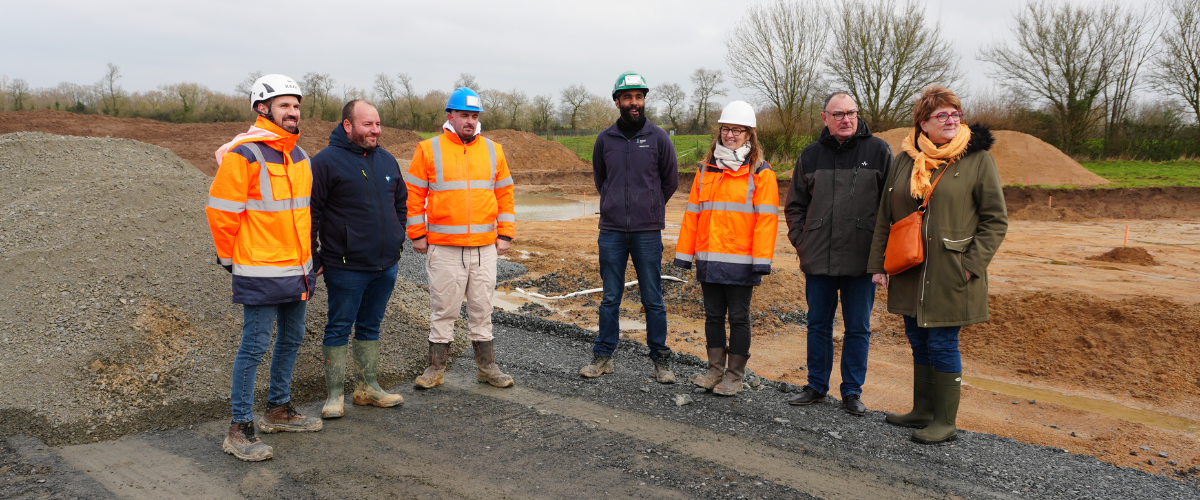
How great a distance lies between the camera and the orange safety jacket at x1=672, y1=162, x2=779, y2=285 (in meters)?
4.52

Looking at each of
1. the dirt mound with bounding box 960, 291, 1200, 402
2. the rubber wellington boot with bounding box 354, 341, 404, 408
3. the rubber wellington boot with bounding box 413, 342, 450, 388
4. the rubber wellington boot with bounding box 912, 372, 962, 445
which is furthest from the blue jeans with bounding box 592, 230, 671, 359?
the dirt mound with bounding box 960, 291, 1200, 402

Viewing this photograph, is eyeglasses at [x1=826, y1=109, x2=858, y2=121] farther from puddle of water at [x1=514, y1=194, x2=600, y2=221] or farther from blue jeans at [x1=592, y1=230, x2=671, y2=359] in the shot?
puddle of water at [x1=514, y1=194, x2=600, y2=221]

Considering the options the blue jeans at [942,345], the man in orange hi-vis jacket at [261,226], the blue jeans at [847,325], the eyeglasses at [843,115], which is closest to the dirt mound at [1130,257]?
the blue jeans at [847,325]

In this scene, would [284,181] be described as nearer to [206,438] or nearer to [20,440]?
[206,438]

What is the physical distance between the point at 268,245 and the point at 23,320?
2.58 m

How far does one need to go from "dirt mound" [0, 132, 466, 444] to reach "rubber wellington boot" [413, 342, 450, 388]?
0.39 meters

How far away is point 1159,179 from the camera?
856 inches

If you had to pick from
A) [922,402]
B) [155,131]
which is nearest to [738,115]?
[922,402]

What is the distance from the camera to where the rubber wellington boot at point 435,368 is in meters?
4.92

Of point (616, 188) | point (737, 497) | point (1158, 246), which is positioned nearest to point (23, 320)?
point (616, 188)

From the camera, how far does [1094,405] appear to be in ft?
19.1

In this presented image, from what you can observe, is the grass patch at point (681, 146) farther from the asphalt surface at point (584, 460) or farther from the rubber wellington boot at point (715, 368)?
the asphalt surface at point (584, 460)

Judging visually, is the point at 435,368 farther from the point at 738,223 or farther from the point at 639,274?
the point at 738,223

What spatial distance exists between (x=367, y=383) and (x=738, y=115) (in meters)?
3.18
